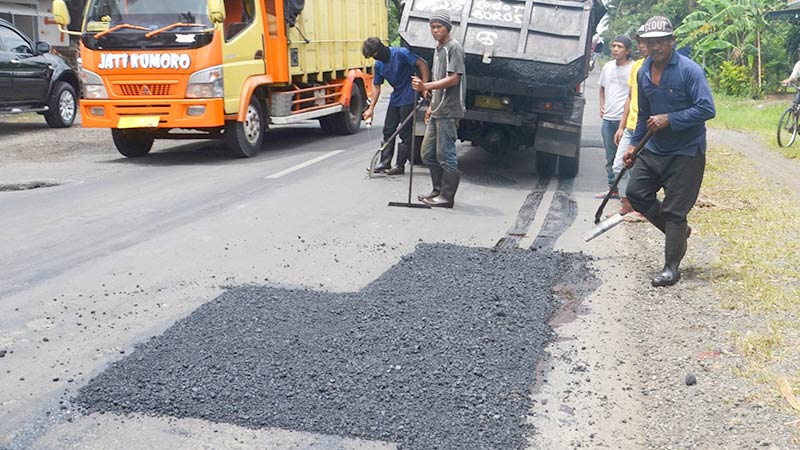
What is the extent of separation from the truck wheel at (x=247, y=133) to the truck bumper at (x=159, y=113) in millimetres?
428

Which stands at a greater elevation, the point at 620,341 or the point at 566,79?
the point at 566,79

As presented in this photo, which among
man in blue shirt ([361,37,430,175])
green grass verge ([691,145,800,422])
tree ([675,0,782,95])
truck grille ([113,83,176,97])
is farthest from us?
tree ([675,0,782,95])

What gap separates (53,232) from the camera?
778 cm

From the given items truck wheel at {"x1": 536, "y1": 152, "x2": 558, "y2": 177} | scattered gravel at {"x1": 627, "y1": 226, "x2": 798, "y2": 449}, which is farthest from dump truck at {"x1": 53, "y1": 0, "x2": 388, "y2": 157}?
scattered gravel at {"x1": 627, "y1": 226, "x2": 798, "y2": 449}

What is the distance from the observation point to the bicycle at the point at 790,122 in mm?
15166

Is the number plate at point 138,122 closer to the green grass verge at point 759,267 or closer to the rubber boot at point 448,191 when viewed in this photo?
the rubber boot at point 448,191

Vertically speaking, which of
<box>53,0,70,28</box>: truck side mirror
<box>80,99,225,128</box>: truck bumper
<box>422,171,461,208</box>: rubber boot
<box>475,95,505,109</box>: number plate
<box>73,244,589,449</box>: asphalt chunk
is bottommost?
<box>422,171,461,208</box>: rubber boot

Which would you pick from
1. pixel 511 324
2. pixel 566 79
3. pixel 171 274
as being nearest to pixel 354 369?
pixel 511 324

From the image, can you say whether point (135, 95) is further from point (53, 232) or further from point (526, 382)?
point (526, 382)

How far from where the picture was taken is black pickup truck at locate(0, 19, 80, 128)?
16062 millimetres

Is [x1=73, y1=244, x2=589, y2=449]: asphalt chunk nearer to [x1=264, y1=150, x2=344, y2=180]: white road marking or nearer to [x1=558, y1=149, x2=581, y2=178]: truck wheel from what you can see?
[x1=264, y1=150, x2=344, y2=180]: white road marking

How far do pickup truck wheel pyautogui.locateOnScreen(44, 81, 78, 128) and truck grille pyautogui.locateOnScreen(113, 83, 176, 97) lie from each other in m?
5.83

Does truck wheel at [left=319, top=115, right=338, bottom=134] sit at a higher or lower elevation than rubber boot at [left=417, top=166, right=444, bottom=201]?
lower

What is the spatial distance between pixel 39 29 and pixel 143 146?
13779mm
